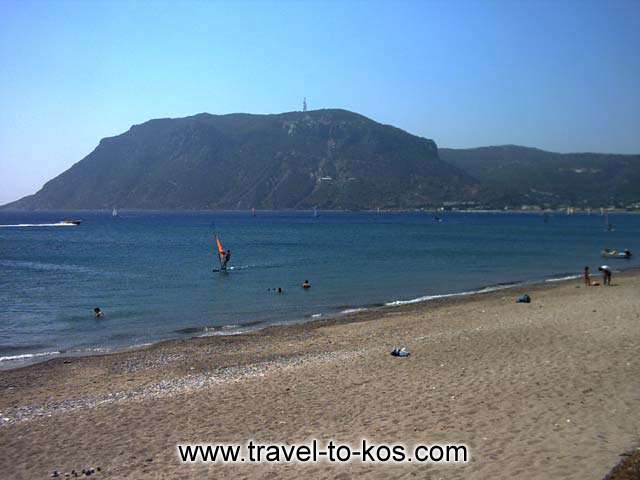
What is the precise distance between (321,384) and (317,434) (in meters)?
3.16

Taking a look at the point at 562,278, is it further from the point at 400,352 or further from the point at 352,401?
the point at 352,401

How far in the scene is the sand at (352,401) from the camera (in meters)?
8.51

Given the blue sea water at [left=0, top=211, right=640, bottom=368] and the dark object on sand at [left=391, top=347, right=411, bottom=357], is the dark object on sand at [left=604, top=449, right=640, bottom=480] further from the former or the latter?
the blue sea water at [left=0, top=211, right=640, bottom=368]

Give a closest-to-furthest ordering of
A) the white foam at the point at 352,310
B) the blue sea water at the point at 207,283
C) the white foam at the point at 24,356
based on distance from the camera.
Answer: the white foam at the point at 24,356, the blue sea water at the point at 207,283, the white foam at the point at 352,310

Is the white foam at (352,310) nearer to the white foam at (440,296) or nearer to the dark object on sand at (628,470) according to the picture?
the white foam at (440,296)

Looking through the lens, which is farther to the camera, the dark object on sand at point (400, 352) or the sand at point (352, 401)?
the dark object on sand at point (400, 352)

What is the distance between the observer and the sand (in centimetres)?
851

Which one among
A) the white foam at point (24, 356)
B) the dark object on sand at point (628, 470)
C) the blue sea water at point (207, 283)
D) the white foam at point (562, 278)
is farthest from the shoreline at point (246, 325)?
the dark object on sand at point (628, 470)

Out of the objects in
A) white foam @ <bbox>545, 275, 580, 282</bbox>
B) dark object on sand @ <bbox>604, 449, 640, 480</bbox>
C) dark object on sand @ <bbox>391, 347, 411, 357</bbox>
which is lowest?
white foam @ <bbox>545, 275, 580, 282</bbox>

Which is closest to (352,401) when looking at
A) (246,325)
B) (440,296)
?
(246,325)

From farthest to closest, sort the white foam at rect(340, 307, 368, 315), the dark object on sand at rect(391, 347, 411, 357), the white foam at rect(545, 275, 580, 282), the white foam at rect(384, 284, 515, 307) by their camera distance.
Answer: the white foam at rect(545, 275, 580, 282) < the white foam at rect(384, 284, 515, 307) < the white foam at rect(340, 307, 368, 315) < the dark object on sand at rect(391, 347, 411, 357)

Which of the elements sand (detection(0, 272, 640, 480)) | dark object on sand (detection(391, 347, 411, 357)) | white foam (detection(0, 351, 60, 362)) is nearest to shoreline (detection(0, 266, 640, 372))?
Answer: white foam (detection(0, 351, 60, 362))

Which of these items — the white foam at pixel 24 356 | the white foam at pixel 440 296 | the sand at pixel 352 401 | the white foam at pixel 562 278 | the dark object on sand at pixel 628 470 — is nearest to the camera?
the dark object on sand at pixel 628 470

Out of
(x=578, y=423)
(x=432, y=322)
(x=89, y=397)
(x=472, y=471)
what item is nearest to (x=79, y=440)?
(x=89, y=397)
